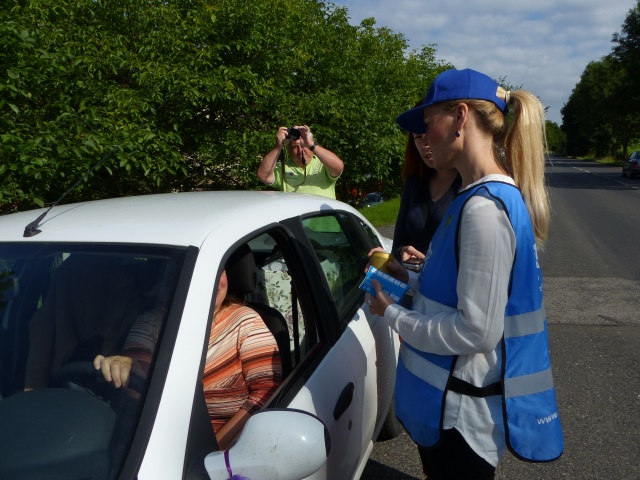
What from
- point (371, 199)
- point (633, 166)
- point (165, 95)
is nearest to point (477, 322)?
point (165, 95)

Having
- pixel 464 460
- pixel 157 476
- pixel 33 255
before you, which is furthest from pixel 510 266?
pixel 33 255

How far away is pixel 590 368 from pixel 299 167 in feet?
8.99

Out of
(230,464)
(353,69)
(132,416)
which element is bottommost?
(230,464)

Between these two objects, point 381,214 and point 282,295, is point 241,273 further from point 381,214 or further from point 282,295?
point 381,214

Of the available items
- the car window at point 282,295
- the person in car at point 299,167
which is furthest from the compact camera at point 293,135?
the car window at point 282,295

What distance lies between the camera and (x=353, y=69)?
10305 mm

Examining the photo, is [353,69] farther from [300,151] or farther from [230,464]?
[230,464]

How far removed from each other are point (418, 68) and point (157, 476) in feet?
53.9

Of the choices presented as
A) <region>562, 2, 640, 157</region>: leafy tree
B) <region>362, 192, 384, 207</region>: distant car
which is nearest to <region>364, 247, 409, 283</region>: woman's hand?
<region>362, 192, 384, 207</region>: distant car

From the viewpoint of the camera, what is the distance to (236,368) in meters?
2.30

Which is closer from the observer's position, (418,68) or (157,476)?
(157,476)

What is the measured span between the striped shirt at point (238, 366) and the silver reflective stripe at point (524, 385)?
0.83 meters

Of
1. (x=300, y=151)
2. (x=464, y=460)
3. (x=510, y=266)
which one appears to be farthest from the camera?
(x=300, y=151)

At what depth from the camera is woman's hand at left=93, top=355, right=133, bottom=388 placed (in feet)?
5.56
